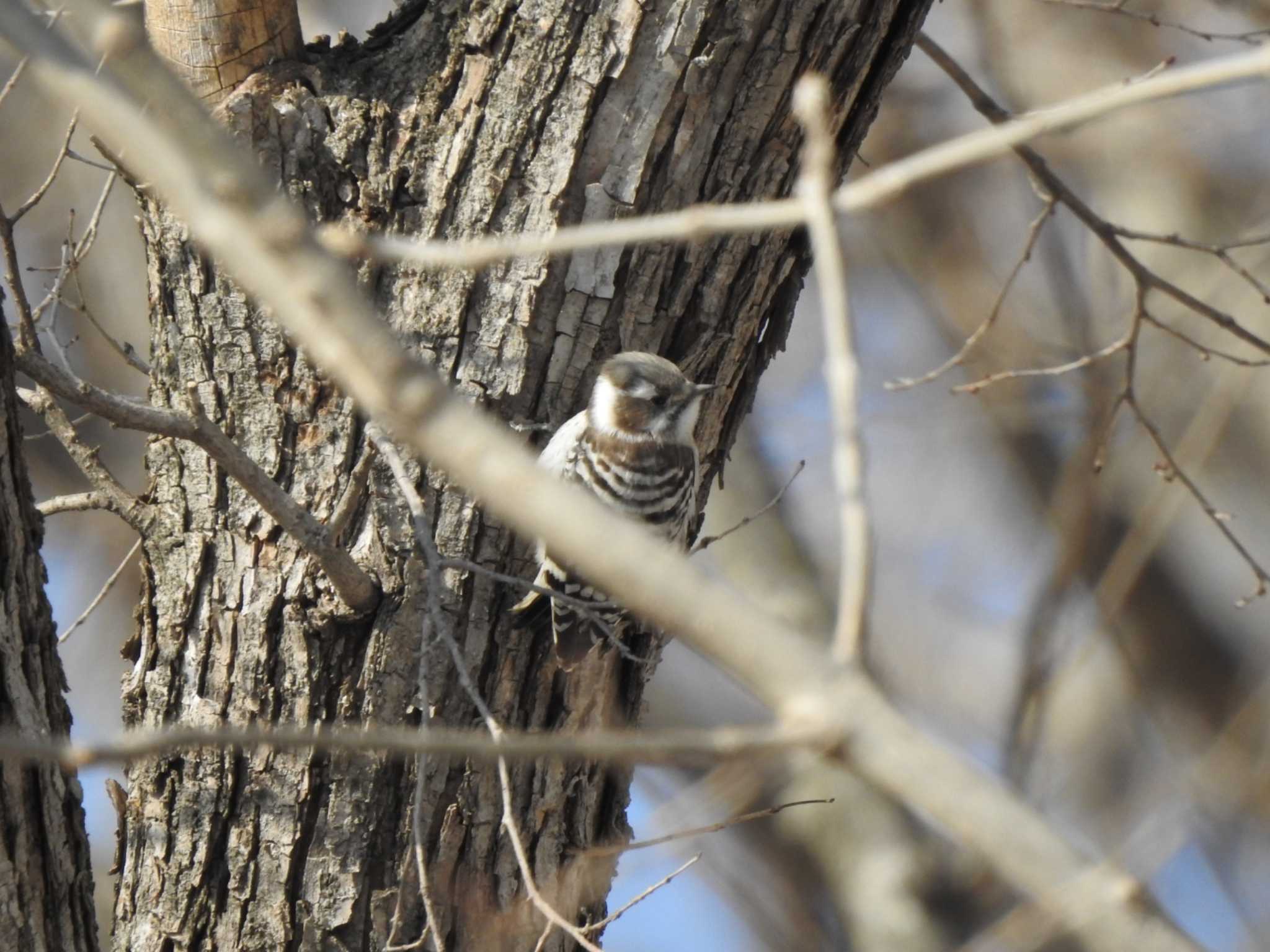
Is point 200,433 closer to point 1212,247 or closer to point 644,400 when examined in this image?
point 644,400

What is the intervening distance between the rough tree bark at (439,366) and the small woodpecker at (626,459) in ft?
0.36

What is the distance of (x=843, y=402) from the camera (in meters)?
1.26

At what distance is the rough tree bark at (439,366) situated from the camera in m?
3.01

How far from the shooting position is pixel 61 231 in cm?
820

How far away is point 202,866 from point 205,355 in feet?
3.93

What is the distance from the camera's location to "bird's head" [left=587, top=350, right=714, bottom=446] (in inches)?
140

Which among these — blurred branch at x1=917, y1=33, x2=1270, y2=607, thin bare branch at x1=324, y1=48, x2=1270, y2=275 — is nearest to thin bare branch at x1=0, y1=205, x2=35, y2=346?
thin bare branch at x1=324, y1=48, x2=1270, y2=275

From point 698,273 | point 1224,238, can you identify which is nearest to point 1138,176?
point 1224,238

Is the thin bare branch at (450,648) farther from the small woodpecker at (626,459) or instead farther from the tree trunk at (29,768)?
the tree trunk at (29,768)

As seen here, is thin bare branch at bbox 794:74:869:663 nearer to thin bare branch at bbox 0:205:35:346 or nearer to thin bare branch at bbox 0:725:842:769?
thin bare branch at bbox 0:725:842:769

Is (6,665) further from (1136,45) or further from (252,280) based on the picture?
(1136,45)

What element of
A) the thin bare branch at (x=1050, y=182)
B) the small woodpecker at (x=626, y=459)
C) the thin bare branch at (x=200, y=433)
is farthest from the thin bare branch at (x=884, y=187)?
the thin bare branch at (x=1050, y=182)

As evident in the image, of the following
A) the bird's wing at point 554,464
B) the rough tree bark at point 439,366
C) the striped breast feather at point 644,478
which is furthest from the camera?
the striped breast feather at point 644,478

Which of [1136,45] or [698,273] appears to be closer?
[698,273]
